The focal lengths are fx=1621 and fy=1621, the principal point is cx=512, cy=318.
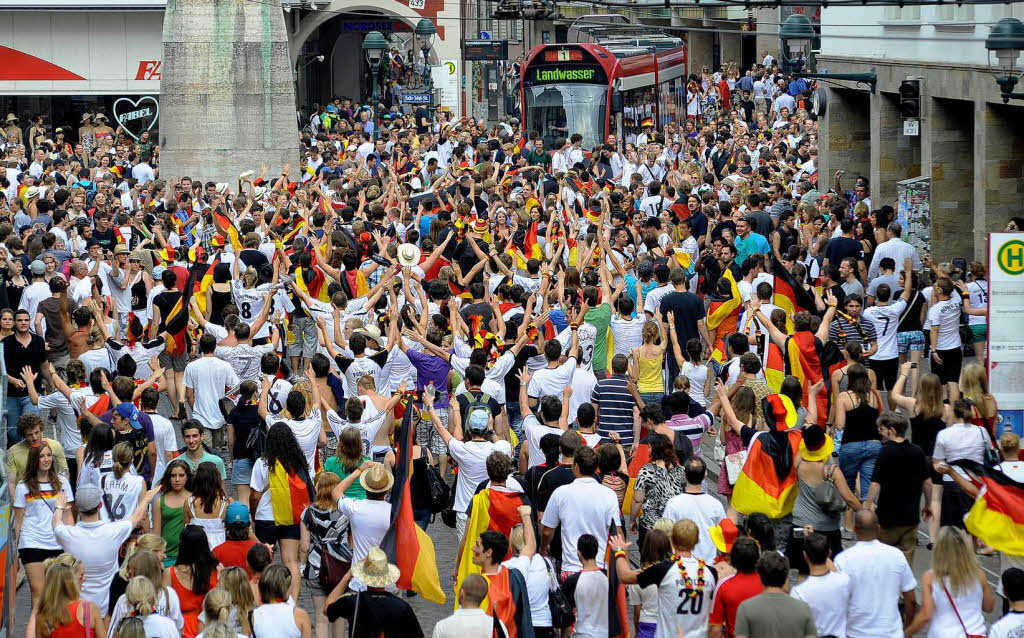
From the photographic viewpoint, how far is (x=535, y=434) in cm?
1027

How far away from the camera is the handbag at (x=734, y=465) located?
1023cm

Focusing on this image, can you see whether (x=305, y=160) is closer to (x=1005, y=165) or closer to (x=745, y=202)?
(x=745, y=202)

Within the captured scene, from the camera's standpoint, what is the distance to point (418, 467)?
406 inches

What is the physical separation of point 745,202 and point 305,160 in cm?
1258

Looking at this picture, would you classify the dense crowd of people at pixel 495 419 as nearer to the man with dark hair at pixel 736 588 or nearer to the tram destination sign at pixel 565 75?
the man with dark hair at pixel 736 588

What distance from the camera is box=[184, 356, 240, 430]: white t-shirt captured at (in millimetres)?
12180

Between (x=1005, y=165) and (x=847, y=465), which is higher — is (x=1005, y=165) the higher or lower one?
the higher one

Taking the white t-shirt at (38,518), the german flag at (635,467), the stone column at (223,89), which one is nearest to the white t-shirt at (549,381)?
the german flag at (635,467)

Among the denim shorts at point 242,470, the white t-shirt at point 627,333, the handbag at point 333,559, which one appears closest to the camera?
the handbag at point 333,559

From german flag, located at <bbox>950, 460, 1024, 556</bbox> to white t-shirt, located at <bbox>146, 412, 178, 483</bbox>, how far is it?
5.07m

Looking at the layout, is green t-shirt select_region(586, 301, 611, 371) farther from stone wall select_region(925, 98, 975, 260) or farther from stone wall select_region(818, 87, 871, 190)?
stone wall select_region(818, 87, 871, 190)

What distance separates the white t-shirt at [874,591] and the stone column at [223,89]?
21.6 metres

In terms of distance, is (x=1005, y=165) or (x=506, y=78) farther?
(x=506, y=78)

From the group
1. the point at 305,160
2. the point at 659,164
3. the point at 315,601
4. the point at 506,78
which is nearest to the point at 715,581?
the point at 315,601
